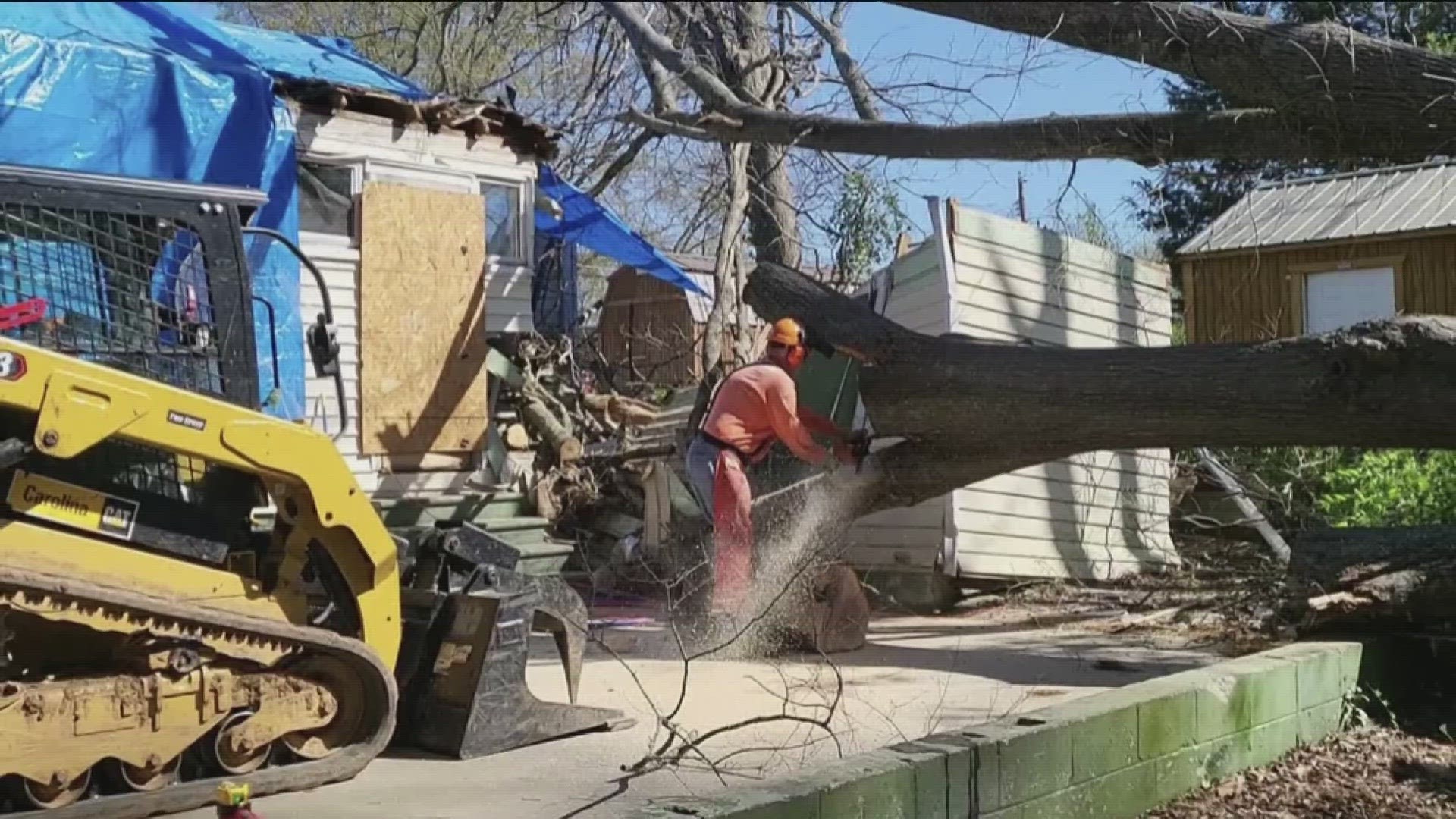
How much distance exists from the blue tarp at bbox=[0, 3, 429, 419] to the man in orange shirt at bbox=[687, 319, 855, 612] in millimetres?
2903

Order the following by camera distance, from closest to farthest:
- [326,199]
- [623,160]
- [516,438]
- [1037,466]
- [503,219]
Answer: [1037,466], [326,199], [503,219], [516,438], [623,160]

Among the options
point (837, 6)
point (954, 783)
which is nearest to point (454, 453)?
point (837, 6)

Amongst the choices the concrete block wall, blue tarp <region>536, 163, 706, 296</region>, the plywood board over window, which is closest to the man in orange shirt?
the concrete block wall

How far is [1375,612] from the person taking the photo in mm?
7047

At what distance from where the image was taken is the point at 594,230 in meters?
14.4

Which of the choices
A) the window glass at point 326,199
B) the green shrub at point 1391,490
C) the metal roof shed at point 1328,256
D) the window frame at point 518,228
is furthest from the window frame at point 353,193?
the metal roof shed at point 1328,256

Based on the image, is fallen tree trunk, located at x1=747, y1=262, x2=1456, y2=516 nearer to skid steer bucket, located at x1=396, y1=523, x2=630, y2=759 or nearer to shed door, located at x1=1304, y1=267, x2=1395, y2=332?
skid steer bucket, located at x1=396, y1=523, x2=630, y2=759

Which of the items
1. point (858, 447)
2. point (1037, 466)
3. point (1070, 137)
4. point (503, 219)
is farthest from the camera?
point (503, 219)

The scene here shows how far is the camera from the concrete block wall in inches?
160

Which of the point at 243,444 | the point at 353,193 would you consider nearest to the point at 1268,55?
the point at 243,444

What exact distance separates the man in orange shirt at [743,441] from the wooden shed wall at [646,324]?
928 cm

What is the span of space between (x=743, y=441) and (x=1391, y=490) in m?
6.03

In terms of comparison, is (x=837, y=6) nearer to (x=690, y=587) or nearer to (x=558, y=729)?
(x=690, y=587)

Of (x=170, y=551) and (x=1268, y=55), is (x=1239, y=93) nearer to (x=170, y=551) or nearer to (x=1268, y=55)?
(x=1268, y=55)
